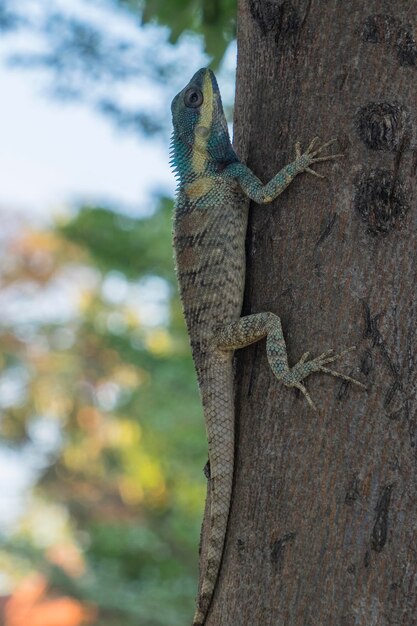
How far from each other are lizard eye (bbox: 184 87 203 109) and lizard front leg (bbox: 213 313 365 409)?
0.98 metres

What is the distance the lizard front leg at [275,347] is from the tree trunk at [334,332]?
22 millimetres

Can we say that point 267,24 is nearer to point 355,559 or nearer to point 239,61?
point 239,61

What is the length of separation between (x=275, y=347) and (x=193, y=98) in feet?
4.47

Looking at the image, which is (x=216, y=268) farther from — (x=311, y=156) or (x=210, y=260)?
(x=311, y=156)

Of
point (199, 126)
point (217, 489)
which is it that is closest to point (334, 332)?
point (217, 489)

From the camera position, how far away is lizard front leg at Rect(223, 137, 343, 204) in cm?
175

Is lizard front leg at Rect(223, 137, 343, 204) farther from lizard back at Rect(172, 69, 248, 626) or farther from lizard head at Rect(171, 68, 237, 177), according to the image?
lizard head at Rect(171, 68, 237, 177)

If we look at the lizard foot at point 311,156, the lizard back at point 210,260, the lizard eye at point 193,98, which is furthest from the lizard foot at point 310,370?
the lizard eye at point 193,98

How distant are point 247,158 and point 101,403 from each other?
1280cm

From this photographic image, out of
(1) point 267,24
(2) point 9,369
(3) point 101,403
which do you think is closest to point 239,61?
(1) point 267,24

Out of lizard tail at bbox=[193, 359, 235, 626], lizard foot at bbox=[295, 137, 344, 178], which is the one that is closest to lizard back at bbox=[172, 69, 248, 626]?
lizard tail at bbox=[193, 359, 235, 626]

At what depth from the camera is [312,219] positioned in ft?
5.79

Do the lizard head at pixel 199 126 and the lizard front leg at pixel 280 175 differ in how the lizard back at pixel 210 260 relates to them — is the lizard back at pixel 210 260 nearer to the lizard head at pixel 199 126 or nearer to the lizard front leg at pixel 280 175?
the lizard head at pixel 199 126

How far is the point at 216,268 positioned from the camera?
2389mm
